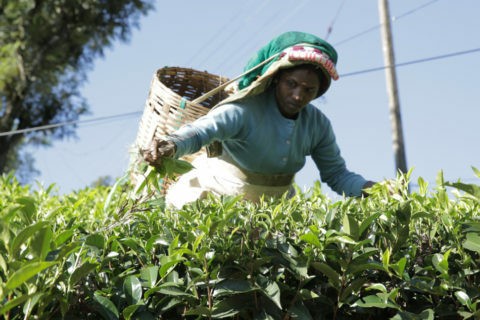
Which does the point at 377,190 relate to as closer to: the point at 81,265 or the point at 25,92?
the point at 81,265

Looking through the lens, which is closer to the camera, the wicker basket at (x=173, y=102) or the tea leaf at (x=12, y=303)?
the tea leaf at (x=12, y=303)

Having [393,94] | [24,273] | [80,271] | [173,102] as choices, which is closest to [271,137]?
[173,102]

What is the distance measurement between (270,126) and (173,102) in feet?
2.07

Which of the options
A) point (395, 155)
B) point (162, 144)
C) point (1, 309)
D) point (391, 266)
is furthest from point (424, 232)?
point (395, 155)

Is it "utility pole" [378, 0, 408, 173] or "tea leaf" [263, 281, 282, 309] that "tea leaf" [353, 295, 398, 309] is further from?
"utility pole" [378, 0, 408, 173]

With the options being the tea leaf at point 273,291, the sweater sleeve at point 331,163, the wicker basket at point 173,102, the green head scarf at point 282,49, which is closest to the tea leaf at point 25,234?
the tea leaf at point 273,291

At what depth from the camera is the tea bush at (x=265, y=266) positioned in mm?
1755

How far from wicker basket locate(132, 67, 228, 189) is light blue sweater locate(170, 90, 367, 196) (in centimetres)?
31

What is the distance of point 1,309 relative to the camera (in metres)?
1.46

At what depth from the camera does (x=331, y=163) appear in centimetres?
368

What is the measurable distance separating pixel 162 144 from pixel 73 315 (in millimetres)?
862

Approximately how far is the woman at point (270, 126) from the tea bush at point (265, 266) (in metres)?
1.06

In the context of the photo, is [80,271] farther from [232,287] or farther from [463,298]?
[463,298]

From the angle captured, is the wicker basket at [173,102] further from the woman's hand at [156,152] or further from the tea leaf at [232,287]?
the tea leaf at [232,287]
